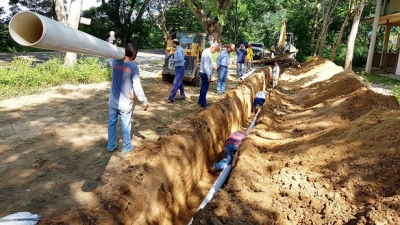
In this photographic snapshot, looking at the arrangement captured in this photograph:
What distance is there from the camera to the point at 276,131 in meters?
6.60

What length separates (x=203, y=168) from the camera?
5.51 meters

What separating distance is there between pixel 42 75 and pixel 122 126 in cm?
632

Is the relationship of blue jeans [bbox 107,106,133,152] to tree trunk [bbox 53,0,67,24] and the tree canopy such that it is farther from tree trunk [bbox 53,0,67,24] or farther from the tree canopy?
the tree canopy

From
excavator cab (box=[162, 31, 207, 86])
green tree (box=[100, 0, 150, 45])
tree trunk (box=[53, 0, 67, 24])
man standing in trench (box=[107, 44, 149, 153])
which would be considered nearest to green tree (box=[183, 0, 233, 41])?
excavator cab (box=[162, 31, 207, 86])

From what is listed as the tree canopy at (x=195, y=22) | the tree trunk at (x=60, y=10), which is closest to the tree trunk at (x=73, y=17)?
the tree trunk at (x=60, y=10)

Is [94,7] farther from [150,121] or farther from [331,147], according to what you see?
[331,147]

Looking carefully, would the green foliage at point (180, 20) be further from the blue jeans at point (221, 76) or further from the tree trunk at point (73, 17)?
the blue jeans at point (221, 76)

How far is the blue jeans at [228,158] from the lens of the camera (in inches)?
209

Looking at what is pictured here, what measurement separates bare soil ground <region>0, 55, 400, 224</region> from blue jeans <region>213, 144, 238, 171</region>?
0.88 feet

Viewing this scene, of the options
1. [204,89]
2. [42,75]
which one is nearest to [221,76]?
[204,89]

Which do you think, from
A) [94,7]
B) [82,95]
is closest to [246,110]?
[82,95]

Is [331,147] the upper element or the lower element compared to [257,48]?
lower

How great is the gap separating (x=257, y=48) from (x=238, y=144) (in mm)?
23875

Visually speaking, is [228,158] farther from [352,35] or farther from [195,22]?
[195,22]
